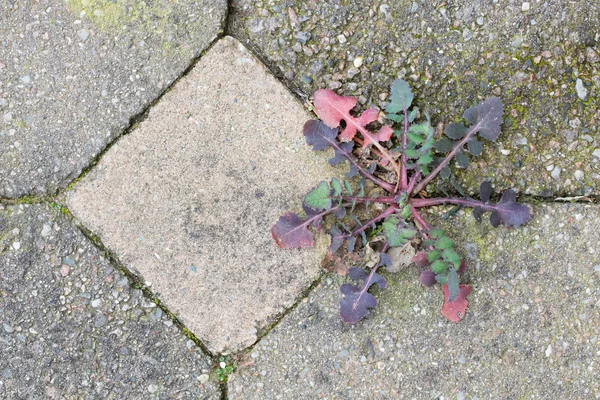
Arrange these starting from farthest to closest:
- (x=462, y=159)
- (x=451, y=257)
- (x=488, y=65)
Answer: (x=488, y=65) → (x=462, y=159) → (x=451, y=257)

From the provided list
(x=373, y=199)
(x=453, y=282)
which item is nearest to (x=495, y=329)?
(x=453, y=282)

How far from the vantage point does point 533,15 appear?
2270mm

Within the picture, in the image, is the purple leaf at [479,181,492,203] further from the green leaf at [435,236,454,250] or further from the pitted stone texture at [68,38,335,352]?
the pitted stone texture at [68,38,335,352]

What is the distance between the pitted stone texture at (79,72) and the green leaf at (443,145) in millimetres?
947

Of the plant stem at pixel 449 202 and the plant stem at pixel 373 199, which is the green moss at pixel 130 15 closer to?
the plant stem at pixel 373 199

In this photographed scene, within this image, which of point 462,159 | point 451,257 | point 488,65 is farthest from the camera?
point 488,65

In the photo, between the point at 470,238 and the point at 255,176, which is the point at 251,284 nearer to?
the point at 255,176

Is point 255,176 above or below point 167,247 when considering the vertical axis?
above

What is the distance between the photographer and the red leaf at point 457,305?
2.23m

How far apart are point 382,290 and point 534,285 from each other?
571mm

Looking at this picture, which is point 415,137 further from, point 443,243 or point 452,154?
point 443,243

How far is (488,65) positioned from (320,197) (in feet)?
2.69

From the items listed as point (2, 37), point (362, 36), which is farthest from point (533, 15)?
point (2, 37)

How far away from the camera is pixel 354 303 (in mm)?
2201
